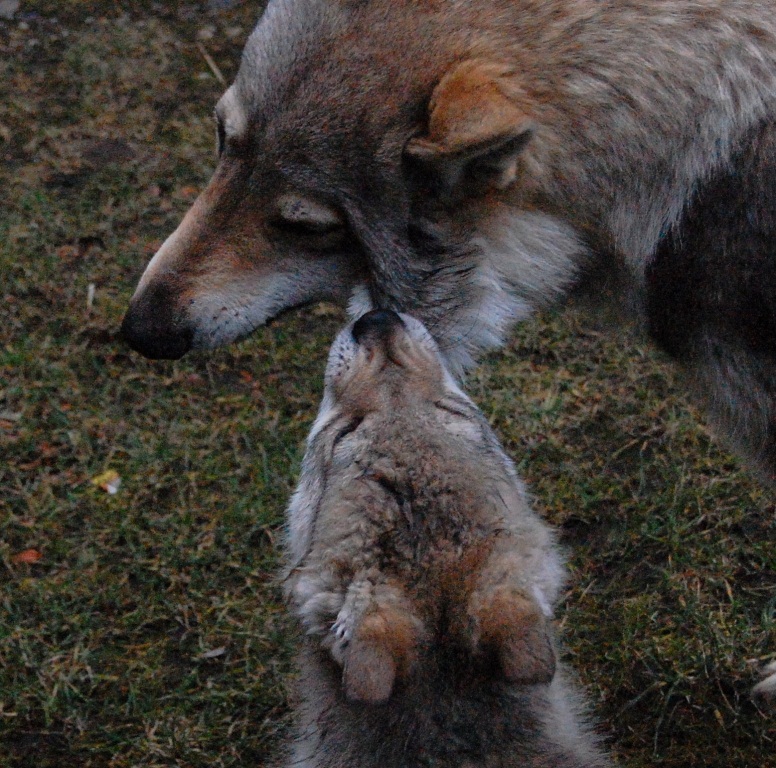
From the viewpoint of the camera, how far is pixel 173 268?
319 centimetres

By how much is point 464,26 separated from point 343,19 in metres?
0.37

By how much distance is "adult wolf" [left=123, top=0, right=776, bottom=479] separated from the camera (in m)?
2.73

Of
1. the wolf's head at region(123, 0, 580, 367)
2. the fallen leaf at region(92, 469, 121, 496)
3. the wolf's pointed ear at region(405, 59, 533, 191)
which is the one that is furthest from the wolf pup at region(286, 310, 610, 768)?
the fallen leaf at region(92, 469, 121, 496)

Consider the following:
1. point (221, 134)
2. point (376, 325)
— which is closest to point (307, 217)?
point (376, 325)

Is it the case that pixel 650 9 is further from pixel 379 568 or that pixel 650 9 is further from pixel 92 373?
pixel 92 373

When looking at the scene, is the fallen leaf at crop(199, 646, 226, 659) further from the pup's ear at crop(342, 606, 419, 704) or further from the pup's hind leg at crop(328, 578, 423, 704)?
the pup's ear at crop(342, 606, 419, 704)

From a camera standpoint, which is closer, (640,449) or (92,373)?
(640,449)

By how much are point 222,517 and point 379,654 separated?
7.25 feet

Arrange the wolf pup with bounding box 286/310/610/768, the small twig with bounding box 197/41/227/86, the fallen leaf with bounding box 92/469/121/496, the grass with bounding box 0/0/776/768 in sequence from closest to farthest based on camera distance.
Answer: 1. the wolf pup with bounding box 286/310/610/768
2. the grass with bounding box 0/0/776/768
3. the fallen leaf with bounding box 92/469/121/496
4. the small twig with bounding box 197/41/227/86

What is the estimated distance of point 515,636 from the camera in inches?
86.5

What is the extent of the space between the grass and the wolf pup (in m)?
0.96

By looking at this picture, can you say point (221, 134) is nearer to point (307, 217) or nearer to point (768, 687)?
point (307, 217)

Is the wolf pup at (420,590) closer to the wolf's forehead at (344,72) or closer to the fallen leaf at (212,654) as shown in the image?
the wolf's forehead at (344,72)

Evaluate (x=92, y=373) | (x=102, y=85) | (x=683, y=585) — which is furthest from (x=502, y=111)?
(x=102, y=85)
